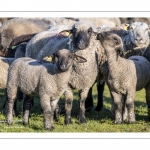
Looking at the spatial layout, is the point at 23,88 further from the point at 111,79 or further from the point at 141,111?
the point at 141,111

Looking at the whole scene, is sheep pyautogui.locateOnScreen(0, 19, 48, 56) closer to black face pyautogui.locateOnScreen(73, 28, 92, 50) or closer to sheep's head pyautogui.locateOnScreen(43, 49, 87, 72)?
black face pyautogui.locateOnScreen(73, 28, 92, 50)

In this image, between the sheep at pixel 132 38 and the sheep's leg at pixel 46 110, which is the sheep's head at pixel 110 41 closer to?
the sheep's leg at pixel 46 110

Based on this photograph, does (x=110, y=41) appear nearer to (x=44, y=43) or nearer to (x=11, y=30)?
(x=44, y=43)

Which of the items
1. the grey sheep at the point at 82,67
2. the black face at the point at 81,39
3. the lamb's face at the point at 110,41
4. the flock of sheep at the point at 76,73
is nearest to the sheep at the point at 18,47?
the flock of sheep at the point at 76,73

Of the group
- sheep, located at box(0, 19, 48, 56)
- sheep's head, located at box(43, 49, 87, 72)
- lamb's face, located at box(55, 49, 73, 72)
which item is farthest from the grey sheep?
sheep, located at box(0, 19, 48, 56)

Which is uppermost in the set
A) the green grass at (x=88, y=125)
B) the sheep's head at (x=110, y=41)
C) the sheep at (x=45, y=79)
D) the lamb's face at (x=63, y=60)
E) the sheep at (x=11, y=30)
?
the sheep at (x=11, y=30)

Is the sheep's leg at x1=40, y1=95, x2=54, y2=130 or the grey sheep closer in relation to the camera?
the sheep's leg at x1=40, y1=95, x2=54, y2=130

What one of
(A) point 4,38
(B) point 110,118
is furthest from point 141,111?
(A) point 4,38

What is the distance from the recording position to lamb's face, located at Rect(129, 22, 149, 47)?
34.5ft

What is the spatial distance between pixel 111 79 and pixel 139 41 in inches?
74.2

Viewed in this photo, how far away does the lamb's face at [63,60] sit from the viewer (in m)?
7.98

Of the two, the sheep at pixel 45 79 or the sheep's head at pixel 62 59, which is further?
the sheep at pixel 45 79

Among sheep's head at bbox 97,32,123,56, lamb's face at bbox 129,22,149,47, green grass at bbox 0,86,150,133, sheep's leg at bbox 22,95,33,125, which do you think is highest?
lamb's face at bbox 129,22,149,47

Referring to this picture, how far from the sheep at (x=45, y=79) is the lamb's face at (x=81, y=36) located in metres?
0.42
